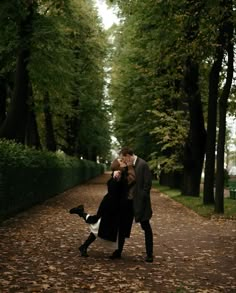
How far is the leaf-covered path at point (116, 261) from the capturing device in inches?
278

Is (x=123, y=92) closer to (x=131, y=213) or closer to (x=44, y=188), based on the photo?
(x=44, y=188)

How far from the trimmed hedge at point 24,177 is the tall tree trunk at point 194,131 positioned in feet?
22.2

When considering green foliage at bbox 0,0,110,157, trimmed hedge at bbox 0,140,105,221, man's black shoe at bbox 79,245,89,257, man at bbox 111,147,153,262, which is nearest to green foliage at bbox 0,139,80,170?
trimmed hedge at bbox 0,140,105,221

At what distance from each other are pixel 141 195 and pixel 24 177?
933cm

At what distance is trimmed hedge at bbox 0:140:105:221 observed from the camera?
14.6 meters

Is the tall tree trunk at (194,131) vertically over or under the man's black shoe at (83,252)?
over

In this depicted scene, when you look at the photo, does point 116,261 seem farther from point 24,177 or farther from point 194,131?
point 194,131

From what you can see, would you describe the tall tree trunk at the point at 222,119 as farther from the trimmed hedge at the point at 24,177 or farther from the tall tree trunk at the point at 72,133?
the tall tree trunk at the point at 72,133

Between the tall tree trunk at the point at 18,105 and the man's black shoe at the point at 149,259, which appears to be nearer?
the man's black shoe at the point at 149,259

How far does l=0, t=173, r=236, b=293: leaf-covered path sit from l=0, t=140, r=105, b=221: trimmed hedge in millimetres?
1086

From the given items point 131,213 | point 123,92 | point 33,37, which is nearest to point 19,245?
point 131,213

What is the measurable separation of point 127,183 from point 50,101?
20672mm

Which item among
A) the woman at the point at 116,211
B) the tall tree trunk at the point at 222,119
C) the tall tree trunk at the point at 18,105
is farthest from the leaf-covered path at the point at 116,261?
the tall tree trunk at the point at 18,105

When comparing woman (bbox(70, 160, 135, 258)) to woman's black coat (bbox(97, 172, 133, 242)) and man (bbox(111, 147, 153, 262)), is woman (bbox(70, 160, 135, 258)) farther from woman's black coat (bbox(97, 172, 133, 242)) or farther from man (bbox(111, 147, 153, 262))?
man (bbox(111, 147, 153, 262))
